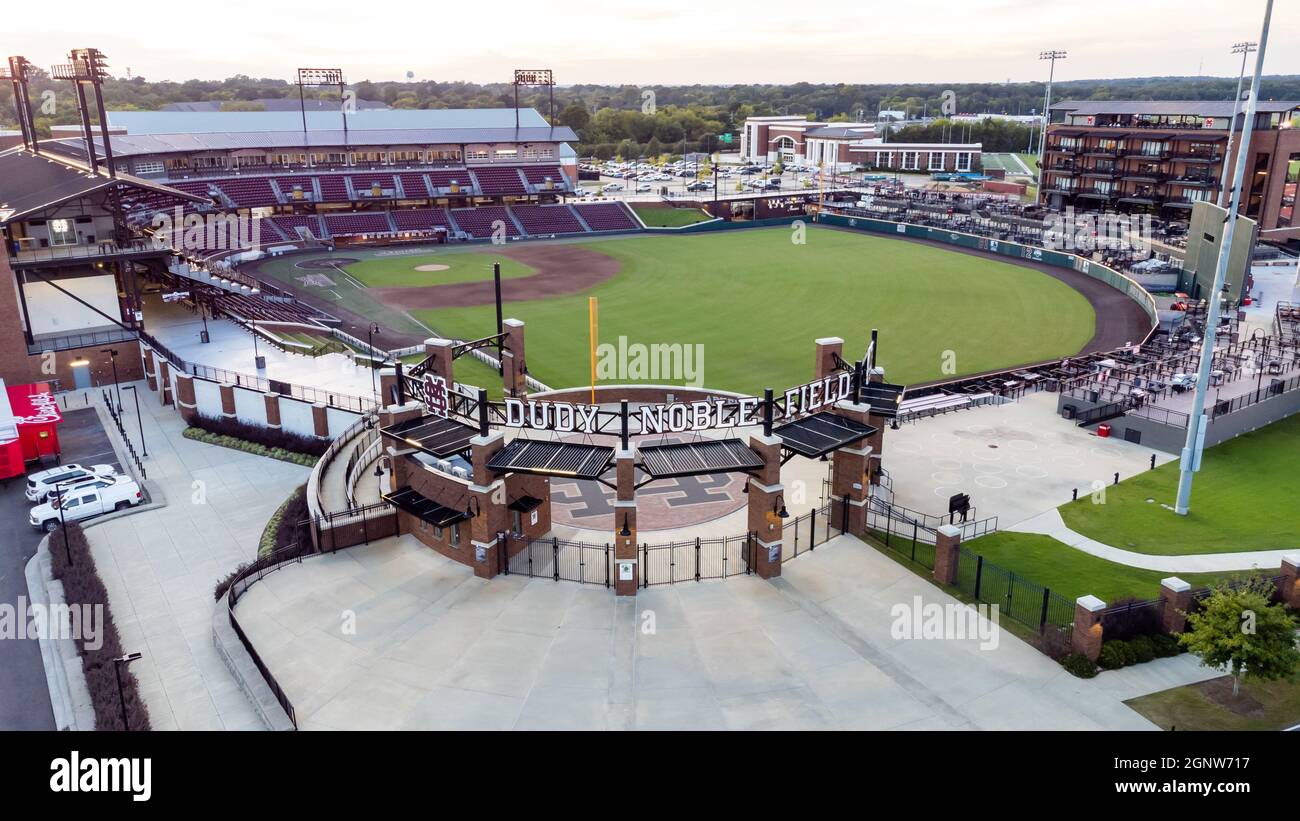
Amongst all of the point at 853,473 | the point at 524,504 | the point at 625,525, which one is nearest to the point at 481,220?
the point at 524,504

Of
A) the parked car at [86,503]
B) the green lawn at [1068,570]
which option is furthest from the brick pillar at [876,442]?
the parked car at [86,503]

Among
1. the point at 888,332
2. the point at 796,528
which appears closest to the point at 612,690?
the point at 796,528

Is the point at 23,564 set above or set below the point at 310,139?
below

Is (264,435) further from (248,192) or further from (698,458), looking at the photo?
(248,192)

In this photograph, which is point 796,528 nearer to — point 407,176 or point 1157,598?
point 1157,598

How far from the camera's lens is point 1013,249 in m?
94.6

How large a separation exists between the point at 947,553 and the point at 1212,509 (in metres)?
14.4

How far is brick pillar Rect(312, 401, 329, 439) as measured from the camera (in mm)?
42438

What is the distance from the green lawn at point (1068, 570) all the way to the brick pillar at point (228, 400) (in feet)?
116

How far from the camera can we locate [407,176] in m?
111

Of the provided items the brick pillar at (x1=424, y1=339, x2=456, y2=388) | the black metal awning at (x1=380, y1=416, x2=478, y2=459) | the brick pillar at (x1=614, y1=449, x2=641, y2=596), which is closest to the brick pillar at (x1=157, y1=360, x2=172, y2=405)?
the brick pillar at (x1=424, y1=339, x2=456, y2=388)

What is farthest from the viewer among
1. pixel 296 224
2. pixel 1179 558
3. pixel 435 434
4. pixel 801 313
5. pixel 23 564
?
pixel 296 224

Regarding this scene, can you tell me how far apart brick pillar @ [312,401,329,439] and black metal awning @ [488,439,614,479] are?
1952 centimetres

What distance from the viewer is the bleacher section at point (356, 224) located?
335 ft
